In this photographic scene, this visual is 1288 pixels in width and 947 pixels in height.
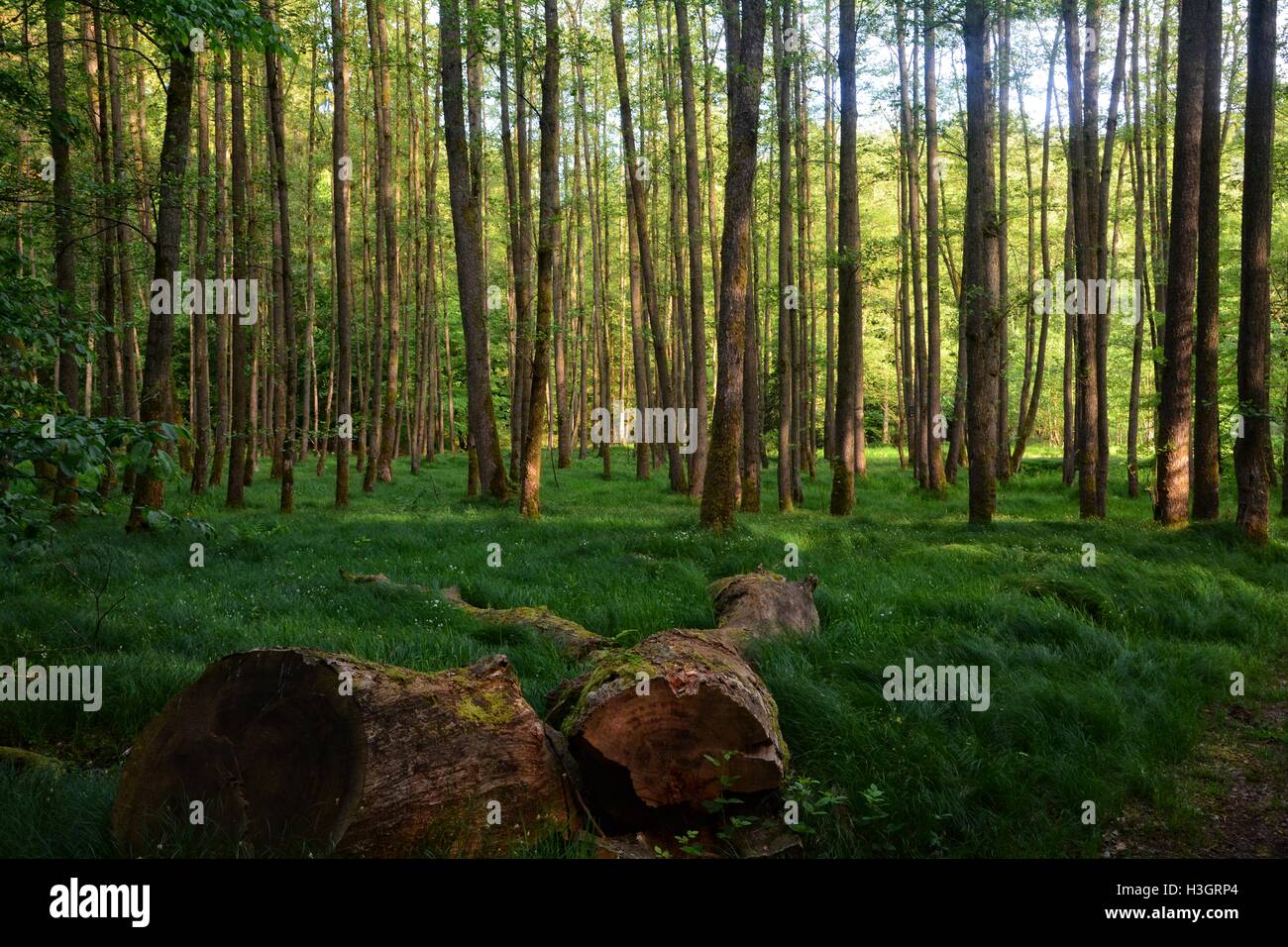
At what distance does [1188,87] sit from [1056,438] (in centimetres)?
5580

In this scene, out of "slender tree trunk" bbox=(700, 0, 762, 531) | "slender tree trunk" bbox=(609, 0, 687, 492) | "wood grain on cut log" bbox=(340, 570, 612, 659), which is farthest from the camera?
"slender tree trunk" bbox=(609, 0, 687, 492)

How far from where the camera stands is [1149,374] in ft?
151

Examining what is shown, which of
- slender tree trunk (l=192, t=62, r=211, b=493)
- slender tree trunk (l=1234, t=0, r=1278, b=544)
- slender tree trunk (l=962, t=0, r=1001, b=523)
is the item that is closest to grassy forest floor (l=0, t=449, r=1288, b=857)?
slender tree trunk (l=1234, t=0, r=1278, b=544)

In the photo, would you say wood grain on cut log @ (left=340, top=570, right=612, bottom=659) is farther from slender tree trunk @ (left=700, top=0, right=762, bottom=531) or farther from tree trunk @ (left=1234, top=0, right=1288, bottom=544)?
tree trunk @ (left=1234, top=0, right=1288, bottom=544)

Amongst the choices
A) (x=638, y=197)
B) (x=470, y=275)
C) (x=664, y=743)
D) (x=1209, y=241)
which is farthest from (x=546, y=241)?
(x=664, y=743)

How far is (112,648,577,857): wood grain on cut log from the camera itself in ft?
11.0

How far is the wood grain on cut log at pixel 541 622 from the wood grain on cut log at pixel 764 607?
3.51ft

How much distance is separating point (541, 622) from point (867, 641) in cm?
265

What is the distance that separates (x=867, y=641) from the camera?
6352 millimetres

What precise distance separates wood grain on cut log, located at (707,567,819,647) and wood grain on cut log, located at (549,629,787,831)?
1.83 metres

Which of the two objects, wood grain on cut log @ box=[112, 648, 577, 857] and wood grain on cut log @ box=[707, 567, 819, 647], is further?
wood grain on cut log @ box=[707, 567, 819, 647]

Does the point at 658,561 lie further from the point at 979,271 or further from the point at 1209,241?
the point at 1209,241

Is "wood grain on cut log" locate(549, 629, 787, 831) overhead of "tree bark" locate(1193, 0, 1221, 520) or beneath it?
beneath

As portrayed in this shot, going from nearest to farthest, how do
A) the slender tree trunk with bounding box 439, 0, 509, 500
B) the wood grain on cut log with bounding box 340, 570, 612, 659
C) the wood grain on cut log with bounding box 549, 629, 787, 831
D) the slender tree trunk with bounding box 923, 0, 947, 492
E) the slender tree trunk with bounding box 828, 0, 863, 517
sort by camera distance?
the wood grain on cut log with bounding box 549, 629, 787, 831, the wood grain on cut log with bounding box 340, 570, 612, 659, the slender tree trunk with bounding box 828, 0, 863, 517, the slender tree trunk with bounding box 439, 0, 509, 500, the slender tree trunk with bounding box 923, 0, 947, 492
